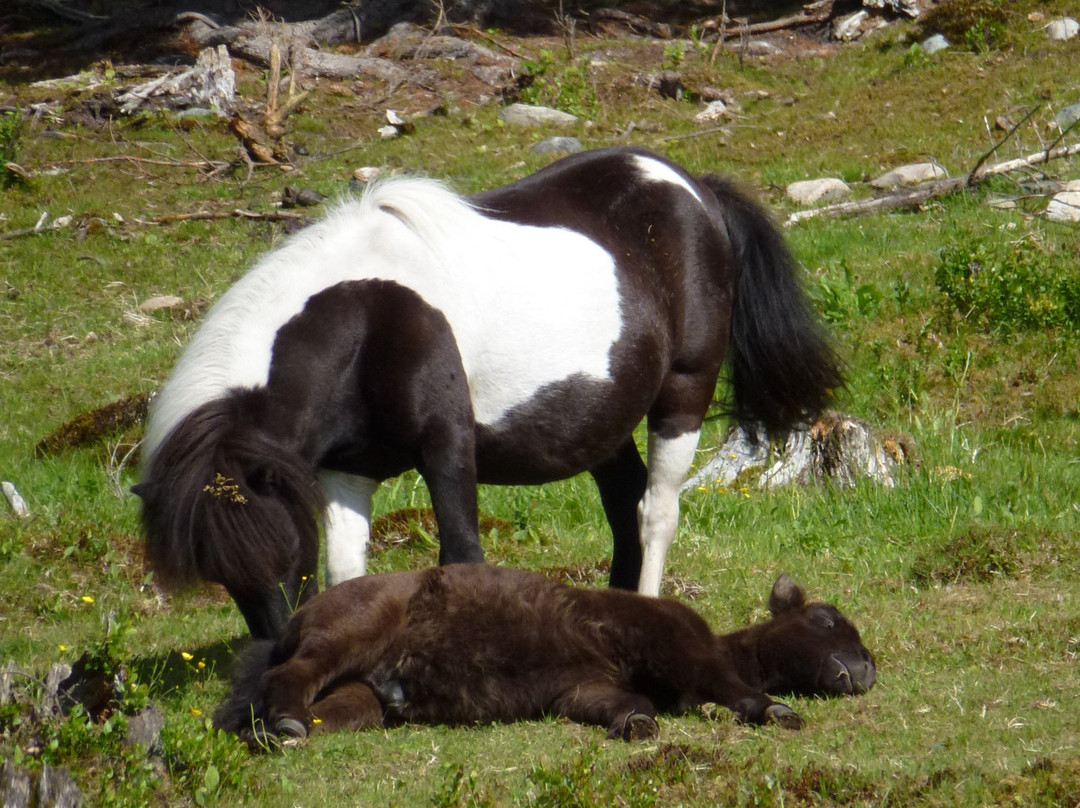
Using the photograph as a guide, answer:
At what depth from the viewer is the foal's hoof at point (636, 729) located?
3857mm

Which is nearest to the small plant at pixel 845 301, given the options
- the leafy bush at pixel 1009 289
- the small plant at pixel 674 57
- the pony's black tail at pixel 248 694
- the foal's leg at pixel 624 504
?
the leafy bush at pixel 1009 289

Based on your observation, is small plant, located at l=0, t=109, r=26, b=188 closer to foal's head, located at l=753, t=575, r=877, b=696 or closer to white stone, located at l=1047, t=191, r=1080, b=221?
white stone, located at l=1047, t=191, r=1080, b=221

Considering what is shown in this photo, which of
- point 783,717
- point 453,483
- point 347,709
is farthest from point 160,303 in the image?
point 783,717

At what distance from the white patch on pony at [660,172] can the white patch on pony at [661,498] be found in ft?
3.94

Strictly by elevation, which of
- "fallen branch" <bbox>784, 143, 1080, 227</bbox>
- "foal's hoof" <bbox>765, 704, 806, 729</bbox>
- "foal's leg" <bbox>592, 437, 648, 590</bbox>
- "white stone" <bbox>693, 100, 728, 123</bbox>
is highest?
"foal's hoof" <bbox>765, 704, 806, 729</bbox>

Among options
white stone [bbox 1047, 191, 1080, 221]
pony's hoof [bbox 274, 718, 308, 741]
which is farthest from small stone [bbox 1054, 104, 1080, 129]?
pony's hoof [bbox 274, 718, 308, 741]

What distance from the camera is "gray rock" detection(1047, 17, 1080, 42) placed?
16969mm

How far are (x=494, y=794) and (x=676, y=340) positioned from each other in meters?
2.97

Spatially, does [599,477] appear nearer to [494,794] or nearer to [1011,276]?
[494,794]

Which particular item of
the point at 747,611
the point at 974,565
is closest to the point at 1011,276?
the point at 974,565

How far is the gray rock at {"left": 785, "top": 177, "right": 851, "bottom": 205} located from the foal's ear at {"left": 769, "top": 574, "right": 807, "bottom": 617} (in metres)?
8.50

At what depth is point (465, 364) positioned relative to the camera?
5012 millimetres

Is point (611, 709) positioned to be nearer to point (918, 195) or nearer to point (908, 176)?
point (918, 195)

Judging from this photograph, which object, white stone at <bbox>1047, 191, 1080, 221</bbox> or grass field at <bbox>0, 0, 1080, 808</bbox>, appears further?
white stone at <bbox>1047, 191, 1080, 221</bbox>
